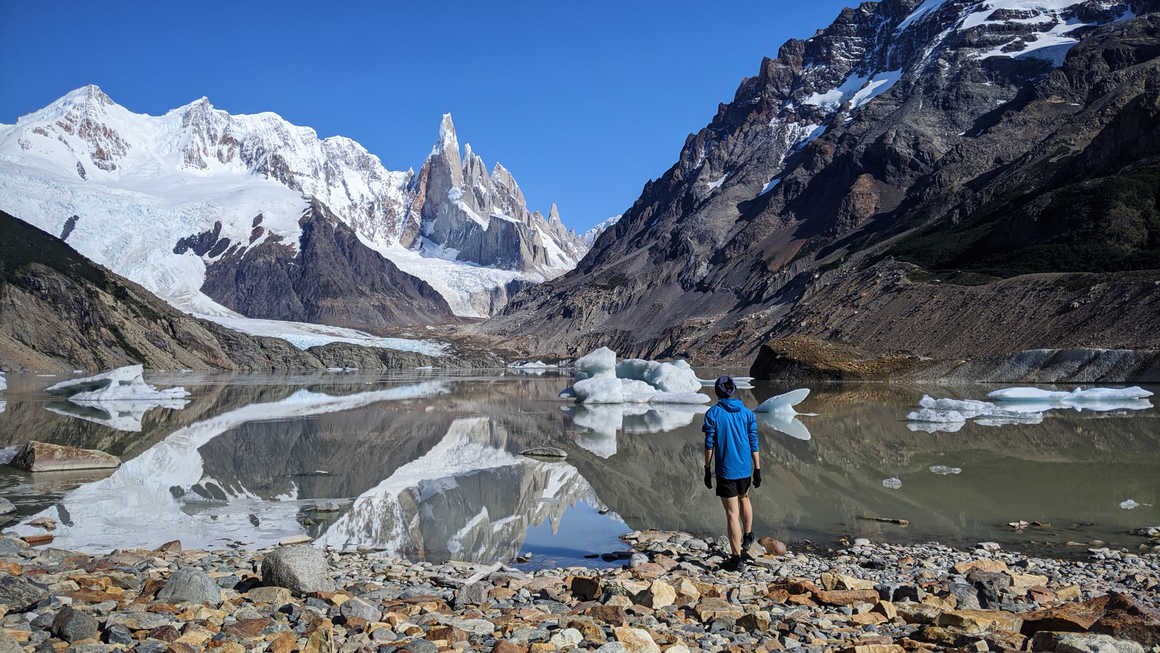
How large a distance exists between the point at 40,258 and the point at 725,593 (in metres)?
94.6

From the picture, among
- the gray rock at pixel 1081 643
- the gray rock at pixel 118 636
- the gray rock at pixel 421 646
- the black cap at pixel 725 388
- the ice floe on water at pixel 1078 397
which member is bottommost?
the gray rock at pixel 421 646

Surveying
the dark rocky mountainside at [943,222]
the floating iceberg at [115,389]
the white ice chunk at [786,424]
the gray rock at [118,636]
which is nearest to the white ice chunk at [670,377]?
the white ice chunk at [786,424]

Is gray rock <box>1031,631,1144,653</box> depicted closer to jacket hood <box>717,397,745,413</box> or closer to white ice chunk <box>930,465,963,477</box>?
jacket hood <box>717,397,745,413</box>

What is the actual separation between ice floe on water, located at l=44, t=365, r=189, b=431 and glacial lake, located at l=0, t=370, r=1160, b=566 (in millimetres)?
5572

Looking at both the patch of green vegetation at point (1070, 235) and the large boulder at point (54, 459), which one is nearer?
the large boulder at point (54, 459)

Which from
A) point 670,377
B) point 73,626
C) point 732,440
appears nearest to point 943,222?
point 670,377

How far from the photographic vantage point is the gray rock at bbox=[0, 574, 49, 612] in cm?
564

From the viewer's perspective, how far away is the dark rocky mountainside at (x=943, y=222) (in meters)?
63.2

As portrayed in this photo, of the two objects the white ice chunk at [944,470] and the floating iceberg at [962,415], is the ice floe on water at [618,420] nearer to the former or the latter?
the white ice chunk at [944,470]

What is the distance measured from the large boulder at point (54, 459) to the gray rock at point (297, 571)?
10316mm

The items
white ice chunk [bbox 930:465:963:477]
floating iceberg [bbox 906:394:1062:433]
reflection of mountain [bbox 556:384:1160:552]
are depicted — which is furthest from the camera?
floating iceberg [bbox 906:394:1062:433]

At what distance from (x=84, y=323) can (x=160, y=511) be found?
3172 inches

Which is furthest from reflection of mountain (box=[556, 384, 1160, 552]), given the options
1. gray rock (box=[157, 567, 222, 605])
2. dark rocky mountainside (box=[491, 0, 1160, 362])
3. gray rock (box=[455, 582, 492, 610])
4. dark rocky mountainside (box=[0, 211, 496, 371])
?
dark rocky mountainside (box=[0, 211, 496, 371])

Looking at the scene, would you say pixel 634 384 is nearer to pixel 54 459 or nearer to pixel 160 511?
pixel 54 459
